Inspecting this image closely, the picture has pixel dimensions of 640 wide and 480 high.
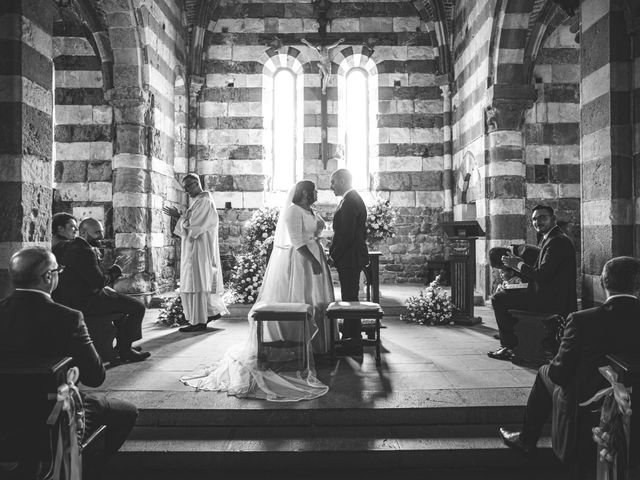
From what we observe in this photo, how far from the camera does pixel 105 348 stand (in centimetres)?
495

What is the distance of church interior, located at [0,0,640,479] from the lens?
3748 mm

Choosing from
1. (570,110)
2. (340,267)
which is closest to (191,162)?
(340,267)

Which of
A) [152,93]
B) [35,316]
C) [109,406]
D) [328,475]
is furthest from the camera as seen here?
[152,93]

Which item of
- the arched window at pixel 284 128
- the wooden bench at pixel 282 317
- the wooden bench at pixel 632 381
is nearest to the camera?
the wooden bench at pixel 632 381

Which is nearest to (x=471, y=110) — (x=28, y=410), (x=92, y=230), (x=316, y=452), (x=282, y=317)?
(x=282, y=317)

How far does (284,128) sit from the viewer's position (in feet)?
40.7

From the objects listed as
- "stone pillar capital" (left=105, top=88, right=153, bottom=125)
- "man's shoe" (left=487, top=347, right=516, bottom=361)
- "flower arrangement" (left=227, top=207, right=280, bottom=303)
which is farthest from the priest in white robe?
"man's shoe" (left=487, top=347, right=516, bottom=361)

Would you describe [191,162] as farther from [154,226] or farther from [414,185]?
[414,185]

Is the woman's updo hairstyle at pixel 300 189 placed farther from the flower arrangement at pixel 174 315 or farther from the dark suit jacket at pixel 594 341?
the dark suit jacket at pixel 594 341

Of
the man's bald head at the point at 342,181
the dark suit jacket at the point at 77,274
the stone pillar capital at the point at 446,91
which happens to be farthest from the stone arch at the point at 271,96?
the dark suit jacket at the point at 77,274

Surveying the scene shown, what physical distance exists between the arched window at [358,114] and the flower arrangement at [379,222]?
3.25m

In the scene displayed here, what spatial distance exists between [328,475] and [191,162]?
32.1 ft

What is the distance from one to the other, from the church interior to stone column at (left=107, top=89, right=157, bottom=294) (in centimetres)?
4

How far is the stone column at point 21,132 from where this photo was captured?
497cm
